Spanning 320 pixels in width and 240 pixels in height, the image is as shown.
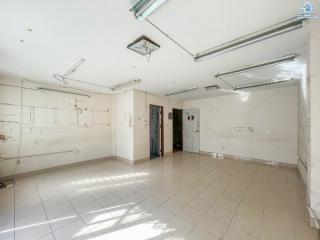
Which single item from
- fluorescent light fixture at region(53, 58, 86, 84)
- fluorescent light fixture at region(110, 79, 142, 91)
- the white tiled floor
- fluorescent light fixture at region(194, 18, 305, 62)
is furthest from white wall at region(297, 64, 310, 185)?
fluorescent light fixture at region(53, 58, 86, 84)

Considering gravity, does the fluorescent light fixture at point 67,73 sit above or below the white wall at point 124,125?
above

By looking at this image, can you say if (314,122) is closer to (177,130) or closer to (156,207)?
(156,207)

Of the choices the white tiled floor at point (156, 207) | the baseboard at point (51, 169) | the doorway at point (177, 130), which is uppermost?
the doorway at point (177, 130)

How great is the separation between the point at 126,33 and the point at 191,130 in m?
5.89

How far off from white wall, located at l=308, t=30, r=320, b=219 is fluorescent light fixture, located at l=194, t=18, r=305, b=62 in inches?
21.4

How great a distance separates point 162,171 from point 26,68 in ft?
13.8

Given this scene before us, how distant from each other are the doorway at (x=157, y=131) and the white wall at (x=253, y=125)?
1.96 meters

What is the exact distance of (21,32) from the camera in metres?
1.99

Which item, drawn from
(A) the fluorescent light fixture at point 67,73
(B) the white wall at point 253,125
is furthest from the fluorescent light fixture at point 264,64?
(A) the fluorescent light fixture at point 67,73

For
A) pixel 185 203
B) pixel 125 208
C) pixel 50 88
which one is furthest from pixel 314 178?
pixel 50 88

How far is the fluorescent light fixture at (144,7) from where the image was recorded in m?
1.41

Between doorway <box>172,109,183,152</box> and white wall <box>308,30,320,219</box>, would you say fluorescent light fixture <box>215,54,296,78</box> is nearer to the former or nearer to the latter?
white wall <box>308,30,320,219</box>

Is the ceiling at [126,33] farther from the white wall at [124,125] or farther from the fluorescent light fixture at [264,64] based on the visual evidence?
the white wall at [124,125]

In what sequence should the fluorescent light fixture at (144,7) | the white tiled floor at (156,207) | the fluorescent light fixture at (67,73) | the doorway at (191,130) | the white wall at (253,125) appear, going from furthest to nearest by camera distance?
1. the doorway at (191,130)
2. the white wall at (253,125)
3. the fluorescent light fixture at (67,73)
4. the white tiled floor at (156,207)
5. the fluorescent light fixture at (144,7)
